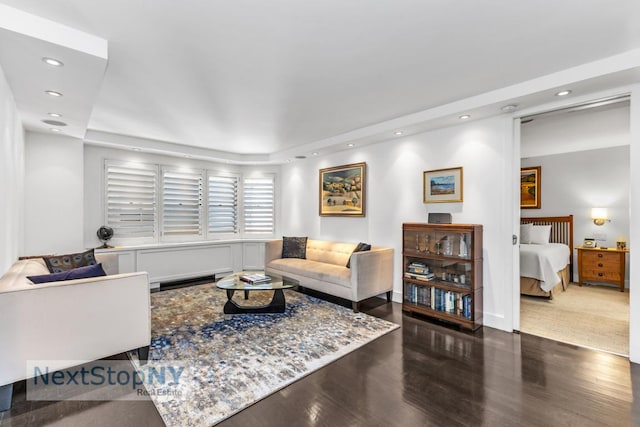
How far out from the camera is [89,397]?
2131 millimetres

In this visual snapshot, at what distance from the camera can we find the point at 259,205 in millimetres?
6711

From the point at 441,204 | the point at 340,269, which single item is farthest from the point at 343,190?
the point at 441,204

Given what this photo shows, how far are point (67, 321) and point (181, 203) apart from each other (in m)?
3.89

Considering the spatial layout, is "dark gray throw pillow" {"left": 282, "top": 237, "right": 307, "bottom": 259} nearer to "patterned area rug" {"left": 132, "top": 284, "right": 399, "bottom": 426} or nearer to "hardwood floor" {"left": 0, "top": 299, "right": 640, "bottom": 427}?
"patterned area rug" {"left": 132, "top": 284, "right": 399, "bottom": 426}

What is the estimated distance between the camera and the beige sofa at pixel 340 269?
3.93m

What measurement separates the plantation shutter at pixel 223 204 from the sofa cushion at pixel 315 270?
168cm

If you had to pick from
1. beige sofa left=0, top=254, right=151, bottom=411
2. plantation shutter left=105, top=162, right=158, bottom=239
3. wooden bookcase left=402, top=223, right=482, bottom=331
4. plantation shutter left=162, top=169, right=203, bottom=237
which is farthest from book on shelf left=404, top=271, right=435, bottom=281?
plantation shutter left=105, top=162, right=158, bottom=239

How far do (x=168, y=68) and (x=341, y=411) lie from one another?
120 inches

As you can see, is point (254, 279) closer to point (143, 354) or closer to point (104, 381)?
point (143, 354)

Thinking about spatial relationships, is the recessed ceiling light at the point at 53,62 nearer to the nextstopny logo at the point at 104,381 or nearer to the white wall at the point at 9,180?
the white wall at the point at 9,180

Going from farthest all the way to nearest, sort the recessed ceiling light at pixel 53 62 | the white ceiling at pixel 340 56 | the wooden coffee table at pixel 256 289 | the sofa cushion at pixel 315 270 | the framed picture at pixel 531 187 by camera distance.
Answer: the framed picture at pixel 531 187, the sofa cushion at pixel 315 270, the wooden coffee table at pixel 256 289, the recessed ceiling light at pixel 53 62, the white ceiling at pixel 340 56

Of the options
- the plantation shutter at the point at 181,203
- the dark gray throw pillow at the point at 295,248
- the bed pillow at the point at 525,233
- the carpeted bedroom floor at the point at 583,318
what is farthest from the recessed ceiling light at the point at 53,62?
the bed pillow at the point at 525,233

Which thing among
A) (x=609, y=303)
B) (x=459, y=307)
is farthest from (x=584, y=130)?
(x=459, y=307)

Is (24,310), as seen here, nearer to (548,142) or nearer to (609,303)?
(609,303)
